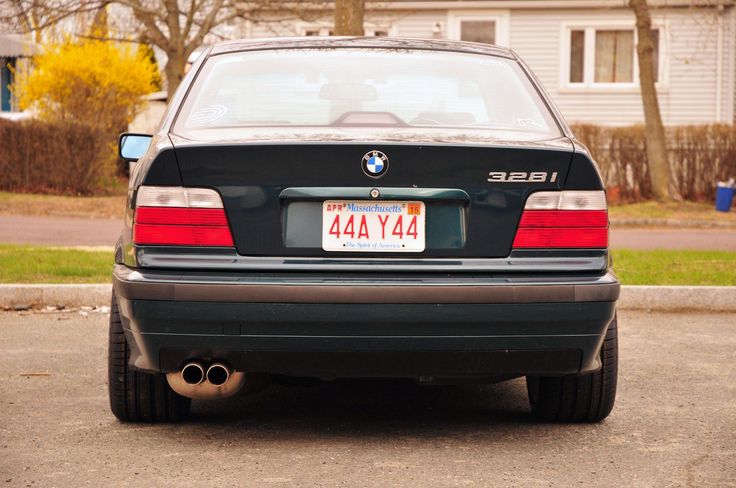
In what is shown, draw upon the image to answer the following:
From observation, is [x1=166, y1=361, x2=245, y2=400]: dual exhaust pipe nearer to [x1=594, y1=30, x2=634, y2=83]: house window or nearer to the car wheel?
the car wheel

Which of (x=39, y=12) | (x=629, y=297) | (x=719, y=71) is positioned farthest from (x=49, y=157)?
(x=719, y=71)

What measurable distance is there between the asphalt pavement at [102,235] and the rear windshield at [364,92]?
8235 mm

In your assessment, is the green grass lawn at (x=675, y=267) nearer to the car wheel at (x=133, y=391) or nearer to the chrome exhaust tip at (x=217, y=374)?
the car wheel at (x=133, y=391)

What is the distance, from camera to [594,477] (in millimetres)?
4090

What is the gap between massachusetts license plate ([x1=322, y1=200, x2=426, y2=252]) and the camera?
418 cm

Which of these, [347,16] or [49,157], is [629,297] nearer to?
[347,16]

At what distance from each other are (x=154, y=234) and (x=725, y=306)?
547cm

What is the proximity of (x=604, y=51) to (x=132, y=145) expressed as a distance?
73.5 feet

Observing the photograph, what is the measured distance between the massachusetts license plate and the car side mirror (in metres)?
1.46

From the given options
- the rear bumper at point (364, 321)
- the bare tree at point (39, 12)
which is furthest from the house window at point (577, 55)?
the rear bumper at point (364, 321)

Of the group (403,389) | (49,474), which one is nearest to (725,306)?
(403,389)

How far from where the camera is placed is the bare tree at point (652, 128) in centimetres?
1961

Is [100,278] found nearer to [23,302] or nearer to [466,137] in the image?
[23,302]

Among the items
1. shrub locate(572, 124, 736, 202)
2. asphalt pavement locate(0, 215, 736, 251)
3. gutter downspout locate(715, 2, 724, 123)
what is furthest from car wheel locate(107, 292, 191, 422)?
gutter downspout locate(715, 2, 724, 123)
